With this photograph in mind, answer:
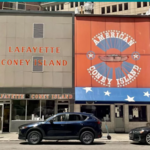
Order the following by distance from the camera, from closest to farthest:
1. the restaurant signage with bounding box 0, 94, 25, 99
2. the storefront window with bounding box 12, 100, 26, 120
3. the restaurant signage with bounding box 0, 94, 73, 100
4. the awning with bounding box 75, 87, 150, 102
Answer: the awning with bounding box 75, 87, 150, 102, the restaurant signage with bounding box 0, 94, 25, 99, the restaurant signage with bounding box 0, 94, 73, 100, the storefront window with bounding box 12, 100, 26, 120

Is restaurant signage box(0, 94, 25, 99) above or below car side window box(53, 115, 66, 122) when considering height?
above

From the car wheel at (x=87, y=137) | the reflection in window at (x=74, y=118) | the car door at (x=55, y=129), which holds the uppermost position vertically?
the reflection in window at (x=74, y=118)

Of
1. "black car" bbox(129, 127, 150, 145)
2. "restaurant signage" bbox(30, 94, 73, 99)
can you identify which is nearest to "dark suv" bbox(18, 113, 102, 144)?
"black car" bbox(129, 127, 150, 145)

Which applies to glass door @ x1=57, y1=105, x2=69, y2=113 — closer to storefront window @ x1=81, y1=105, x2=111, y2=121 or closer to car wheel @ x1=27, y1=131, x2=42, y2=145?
storefront window @ x1=81, y1=105, x2=111, y2=121

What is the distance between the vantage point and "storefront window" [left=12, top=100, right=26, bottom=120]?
18.0 meters

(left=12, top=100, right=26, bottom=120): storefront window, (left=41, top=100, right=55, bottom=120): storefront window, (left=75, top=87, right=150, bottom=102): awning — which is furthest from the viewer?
(left=41, top=100, right=55, bottom=120): storefront window

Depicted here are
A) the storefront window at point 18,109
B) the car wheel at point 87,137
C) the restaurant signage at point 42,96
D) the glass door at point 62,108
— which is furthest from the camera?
the glass door at point 62,108

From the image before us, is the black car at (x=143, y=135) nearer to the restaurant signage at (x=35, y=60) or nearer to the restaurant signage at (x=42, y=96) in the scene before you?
the restaurant signage at (x=42, y=96)

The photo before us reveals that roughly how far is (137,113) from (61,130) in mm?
8989

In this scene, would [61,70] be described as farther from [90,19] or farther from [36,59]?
[90,19]

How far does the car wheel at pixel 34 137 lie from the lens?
38.7ft

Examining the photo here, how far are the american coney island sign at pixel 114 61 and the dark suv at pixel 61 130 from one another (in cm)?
647

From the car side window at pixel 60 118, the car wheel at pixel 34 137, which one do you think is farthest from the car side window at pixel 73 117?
the car wheel at pixel 34 137

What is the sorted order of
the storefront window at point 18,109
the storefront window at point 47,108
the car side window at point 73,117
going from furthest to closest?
1. the storefront window at point 47,108
2. the storefront window at point 18,109
3. the car side window at point 73,117
